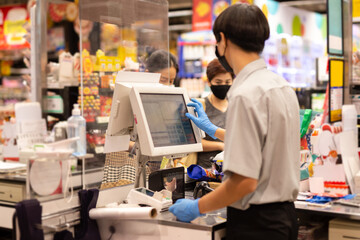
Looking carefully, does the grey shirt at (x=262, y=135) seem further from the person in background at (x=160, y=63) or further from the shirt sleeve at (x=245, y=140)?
the person in background at (x=160, y=63)

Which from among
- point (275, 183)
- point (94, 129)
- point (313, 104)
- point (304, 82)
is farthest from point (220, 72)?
point (304, 82)

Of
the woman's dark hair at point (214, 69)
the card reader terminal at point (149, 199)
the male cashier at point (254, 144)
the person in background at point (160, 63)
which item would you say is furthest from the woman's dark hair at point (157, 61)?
the male cashier at point (254, 144)

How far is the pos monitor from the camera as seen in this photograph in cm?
244

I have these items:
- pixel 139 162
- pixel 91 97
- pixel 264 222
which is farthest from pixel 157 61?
pixel 264 222

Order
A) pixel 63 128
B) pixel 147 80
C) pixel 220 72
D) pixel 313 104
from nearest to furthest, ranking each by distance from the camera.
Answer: pixel 147 80 → pixel 220 72 → pixel 63 128 → pixel 313 104

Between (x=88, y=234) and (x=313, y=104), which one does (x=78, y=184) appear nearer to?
(x=88, y=234)

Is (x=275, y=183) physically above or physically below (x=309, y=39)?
below

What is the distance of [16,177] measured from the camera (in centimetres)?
289

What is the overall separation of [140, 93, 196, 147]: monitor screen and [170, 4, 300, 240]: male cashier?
1.58ft

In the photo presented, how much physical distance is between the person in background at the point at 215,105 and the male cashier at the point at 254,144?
1855mm

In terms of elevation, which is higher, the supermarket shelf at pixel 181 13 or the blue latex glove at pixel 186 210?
the supermarket shelf at pixel 181 13

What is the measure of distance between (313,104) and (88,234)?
566 cm

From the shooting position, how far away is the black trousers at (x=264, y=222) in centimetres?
202

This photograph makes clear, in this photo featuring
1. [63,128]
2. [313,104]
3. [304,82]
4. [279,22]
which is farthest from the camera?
[304,82]
